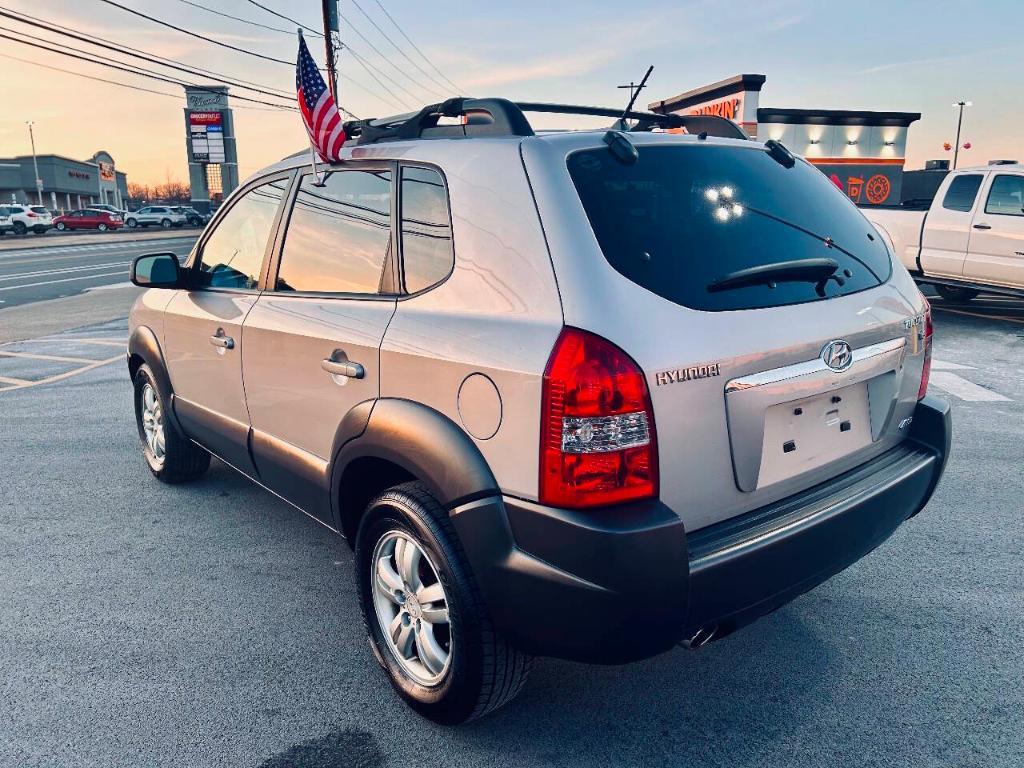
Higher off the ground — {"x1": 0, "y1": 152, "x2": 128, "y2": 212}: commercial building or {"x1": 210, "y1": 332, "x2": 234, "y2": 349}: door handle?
{"x1": 0, "y1": 152, "x2": 128, "y2": 212}: commercial building

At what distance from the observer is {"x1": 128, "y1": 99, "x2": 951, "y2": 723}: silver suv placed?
81.5 inches

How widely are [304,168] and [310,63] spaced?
45 cm

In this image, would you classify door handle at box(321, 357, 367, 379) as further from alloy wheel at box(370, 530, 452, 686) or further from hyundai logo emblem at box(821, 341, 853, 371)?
hyundai logo emblem at box(821, 341, 853, 371)

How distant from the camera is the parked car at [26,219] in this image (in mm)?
46656

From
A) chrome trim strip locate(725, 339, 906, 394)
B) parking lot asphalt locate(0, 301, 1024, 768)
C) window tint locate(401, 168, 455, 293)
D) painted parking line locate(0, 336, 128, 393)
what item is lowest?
painted parking line locate(0, 336, 128, 393)

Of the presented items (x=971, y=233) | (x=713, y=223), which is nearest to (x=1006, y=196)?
(x=971, y=233)

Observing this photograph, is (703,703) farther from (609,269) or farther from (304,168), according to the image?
(304,168)

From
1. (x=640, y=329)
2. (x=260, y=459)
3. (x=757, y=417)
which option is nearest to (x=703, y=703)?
(x=757, y=417)

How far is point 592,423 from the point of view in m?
2.05

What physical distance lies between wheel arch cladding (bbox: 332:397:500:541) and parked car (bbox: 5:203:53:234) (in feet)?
173

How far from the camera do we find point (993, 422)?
6.00 m

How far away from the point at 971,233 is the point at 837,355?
1036 cm

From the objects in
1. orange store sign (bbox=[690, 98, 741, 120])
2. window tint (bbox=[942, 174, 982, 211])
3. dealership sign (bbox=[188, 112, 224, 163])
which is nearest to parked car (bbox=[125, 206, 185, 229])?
dealership sign (bbox=[188, 112, 224, 163])

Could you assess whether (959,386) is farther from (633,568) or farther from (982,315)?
(633,568)
